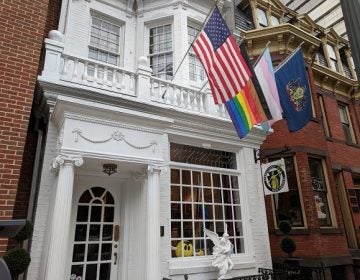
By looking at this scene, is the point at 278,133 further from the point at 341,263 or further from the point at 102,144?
the point at 102,144

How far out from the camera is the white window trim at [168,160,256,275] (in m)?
6.50

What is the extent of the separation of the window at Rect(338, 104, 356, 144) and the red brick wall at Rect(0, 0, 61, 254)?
1415 cm

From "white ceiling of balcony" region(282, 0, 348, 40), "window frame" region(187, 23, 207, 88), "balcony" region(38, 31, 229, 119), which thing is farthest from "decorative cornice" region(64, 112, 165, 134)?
"white ceiling of balcony" region(282, 0, 348, 40)

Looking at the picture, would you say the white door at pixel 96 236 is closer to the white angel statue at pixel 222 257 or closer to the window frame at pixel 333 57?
the white angel statue at pixel 222 257

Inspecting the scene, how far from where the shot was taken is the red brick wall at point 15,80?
4844 millimetres

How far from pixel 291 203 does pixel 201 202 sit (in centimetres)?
466

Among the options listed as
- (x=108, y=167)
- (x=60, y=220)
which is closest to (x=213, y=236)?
(x=108, y=167)

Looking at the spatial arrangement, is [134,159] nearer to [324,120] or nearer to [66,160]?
[66,160]

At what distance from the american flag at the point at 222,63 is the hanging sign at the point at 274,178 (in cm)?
303

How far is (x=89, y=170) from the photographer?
6465mm

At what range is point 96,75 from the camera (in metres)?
6.84

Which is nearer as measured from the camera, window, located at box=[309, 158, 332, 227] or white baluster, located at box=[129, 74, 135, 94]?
white baluster, located at box=[129, 74, 135, 94]

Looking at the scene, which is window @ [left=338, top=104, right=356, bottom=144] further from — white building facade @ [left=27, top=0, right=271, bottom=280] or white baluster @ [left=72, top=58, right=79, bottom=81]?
white baluster @ [left=72, top=58, right=79, bottom=81]

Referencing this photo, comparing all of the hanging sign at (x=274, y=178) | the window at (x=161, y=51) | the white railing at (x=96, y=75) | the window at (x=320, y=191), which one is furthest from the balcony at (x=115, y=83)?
the window at (x=320, y=191)
